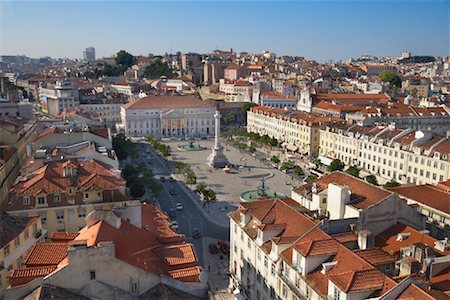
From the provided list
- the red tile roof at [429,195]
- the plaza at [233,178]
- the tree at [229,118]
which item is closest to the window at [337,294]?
the red tile roof at [429,195]

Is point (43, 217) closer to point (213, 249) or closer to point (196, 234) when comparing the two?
point (213, 249)

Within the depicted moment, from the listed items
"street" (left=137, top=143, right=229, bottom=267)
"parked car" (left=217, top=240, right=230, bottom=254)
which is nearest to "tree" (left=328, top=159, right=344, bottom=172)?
"street" (left=137, top=143, right=229, bottom=267)

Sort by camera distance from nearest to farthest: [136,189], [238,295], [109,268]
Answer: [109,268]
[238,295]
[136,189]

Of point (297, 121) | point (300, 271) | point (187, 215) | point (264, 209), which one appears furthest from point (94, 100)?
point (300, 271)

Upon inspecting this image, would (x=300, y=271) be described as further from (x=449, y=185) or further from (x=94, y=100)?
(x=94, y=100)

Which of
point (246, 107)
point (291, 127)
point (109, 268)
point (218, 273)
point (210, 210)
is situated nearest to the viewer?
point (109, 268)

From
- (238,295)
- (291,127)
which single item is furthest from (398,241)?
(291,127)
